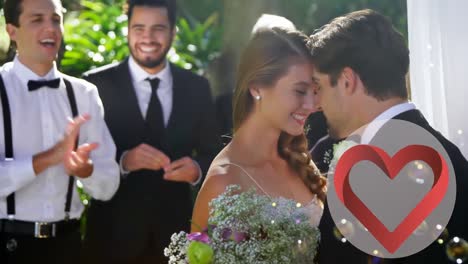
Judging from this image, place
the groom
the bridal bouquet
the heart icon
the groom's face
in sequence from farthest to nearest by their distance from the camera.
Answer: the groom's face < the groom < the heart icon < the bridal bouquet

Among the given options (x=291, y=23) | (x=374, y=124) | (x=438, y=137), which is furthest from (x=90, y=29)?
(x=438, y=137)

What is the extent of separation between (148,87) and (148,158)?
0.29 metres

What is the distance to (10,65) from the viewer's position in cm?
359

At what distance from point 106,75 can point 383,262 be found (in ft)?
4.38

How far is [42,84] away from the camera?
359cm

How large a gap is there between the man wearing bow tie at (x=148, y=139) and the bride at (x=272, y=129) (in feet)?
0.50

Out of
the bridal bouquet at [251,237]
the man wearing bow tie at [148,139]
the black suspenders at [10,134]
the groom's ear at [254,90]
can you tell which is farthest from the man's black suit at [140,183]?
the bridal bouquet at [251,237]

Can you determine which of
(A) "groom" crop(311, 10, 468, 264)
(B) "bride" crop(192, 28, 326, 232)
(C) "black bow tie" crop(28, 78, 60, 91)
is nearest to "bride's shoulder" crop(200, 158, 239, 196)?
(B) "bride" crop(192, 28, 326, 232)

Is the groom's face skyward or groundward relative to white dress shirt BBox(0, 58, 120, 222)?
skyward

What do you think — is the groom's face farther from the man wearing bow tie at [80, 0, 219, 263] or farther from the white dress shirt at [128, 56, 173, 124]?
the white dress shirt at [128, 56, 173, 124]

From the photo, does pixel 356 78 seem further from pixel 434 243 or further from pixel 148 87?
pixel 148 87

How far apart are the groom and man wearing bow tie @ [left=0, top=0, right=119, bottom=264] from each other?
93 cm

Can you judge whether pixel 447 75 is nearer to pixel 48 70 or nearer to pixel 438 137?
pixel 438 137

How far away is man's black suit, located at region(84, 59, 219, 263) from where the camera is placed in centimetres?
370
